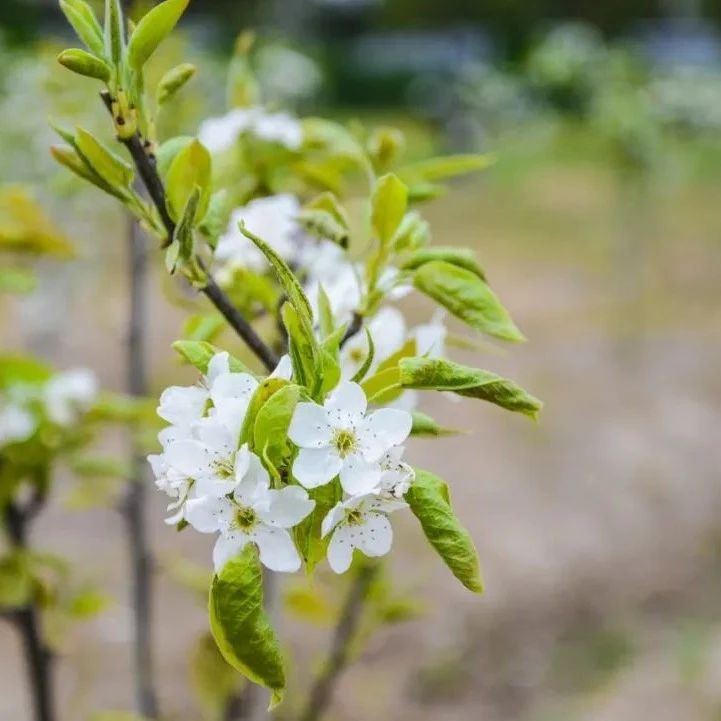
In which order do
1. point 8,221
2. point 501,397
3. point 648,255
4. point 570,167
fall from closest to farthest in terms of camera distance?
point 501,397
point 8,221
point 648,255
point 570,167

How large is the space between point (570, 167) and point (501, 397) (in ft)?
33.8

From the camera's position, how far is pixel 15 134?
250 cm

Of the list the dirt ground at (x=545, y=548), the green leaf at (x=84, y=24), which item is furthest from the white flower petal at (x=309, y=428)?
the dirt ground at (x=545, y=548)

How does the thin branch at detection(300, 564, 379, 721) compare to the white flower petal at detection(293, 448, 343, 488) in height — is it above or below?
below

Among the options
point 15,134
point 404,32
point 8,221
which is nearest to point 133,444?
point 8,221

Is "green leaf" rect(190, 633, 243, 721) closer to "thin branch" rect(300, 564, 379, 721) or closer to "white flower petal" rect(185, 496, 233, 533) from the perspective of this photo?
"thin branch" rect(300, 564, 379, 721)

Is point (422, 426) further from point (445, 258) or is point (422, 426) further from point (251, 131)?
point (251, 131)

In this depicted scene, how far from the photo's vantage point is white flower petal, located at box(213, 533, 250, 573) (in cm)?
52

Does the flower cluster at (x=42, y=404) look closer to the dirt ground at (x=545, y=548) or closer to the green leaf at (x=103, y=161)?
the dirt ground at (x=545, y=548)

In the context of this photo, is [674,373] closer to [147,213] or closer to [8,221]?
[8,221]

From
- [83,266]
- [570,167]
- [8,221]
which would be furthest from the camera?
[570,167]

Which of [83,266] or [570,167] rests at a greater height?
[83,266]

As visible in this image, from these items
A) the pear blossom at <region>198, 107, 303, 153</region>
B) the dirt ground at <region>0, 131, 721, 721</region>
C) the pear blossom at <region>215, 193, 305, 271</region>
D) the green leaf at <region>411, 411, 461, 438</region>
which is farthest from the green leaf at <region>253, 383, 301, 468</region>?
the dirt ground at <region>0, 131, 721, 721</region>

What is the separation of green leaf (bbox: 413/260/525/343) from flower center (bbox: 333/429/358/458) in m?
0.16
